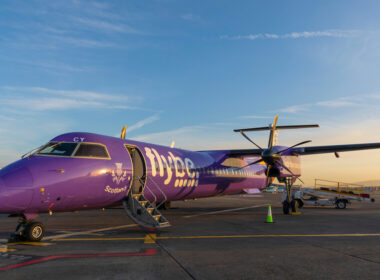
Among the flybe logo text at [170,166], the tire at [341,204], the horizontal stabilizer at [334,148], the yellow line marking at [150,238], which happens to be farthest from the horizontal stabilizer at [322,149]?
the yellow line marking at [150,238]

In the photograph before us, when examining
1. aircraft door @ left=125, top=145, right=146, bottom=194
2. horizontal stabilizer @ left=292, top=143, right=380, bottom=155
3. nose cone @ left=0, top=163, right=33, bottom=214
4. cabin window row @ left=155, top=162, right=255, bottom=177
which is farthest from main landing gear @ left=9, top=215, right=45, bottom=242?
horizontal stabilizer @ left=292, top=143, right=380, bottom=155

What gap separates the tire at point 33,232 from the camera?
826 cm

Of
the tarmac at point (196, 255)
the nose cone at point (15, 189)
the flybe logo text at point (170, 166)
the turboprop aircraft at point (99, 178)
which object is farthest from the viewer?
the flybe logo text at point (170, 166)

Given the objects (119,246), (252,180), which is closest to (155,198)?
(119,246)

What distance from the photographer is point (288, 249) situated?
7465 mm

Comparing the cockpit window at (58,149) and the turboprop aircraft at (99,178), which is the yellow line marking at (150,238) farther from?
the cockpit window at (58,149)

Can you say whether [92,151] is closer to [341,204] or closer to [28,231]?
[28,231]

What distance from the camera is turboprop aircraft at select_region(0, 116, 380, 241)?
25.9ft

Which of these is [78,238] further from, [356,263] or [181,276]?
[356,263]

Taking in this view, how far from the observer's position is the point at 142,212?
34.6 ft

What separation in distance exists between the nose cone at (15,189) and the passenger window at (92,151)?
1.79 metres

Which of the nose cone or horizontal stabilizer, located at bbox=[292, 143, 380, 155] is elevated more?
horizontal stabilizer, located at bbox=[292, 143, 380, 155]

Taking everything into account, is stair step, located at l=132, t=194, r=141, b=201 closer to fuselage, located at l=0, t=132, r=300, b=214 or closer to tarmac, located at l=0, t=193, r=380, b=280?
fuselage, located at l=0, t=132, r=300, b=214

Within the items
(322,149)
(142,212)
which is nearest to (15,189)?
(142,212)
